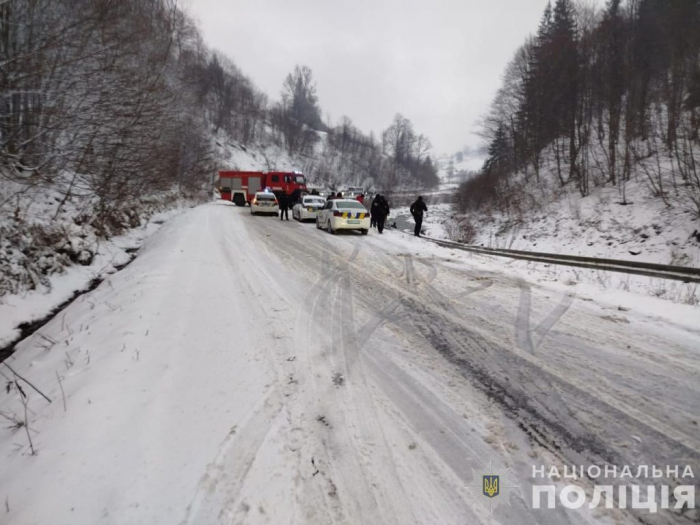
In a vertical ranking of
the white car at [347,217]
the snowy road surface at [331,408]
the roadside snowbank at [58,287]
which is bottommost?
the roadside snowbank at [58,287]

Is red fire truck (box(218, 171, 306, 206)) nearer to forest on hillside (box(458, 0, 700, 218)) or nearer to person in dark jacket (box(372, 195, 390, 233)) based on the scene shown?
person in dark jacket (box(372, 195, 390, 233))

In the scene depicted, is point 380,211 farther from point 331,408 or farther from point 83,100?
point 331,408

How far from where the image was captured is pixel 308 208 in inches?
816

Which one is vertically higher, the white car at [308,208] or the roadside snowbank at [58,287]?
the white car at [308,208]

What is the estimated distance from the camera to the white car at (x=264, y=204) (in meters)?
23.6

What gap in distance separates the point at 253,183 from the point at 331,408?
32.5m

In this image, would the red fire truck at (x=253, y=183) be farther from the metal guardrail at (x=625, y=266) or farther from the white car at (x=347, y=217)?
the metal guardrail at (x=625, y=266)

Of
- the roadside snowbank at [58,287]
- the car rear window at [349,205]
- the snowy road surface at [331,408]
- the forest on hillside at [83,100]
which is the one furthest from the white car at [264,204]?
the snowy road surface at [331,408]

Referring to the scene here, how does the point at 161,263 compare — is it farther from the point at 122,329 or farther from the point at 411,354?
the point at 411,354

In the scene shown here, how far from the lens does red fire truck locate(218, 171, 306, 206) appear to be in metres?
31.0

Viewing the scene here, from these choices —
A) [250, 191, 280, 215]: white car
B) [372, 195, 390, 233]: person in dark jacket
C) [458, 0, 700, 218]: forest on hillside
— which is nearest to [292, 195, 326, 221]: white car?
[250, 191, 280, 215]: white car

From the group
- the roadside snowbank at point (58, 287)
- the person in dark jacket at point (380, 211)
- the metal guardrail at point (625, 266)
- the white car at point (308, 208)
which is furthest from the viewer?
the white car at point (308, 208)

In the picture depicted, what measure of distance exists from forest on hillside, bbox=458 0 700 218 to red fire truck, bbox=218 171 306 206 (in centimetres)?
1770

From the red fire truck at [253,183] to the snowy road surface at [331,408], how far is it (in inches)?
1023
